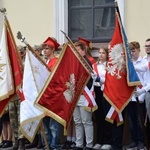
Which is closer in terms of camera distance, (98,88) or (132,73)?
(132,73)

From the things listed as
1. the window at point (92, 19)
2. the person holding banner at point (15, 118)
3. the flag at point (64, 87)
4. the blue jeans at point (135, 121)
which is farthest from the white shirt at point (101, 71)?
the window at point (92, 19)

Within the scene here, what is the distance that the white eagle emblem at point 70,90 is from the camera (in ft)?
30.9

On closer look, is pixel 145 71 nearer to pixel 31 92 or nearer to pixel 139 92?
pixel 139 92

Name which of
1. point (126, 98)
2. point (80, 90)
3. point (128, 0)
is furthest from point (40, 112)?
point (128, 0)

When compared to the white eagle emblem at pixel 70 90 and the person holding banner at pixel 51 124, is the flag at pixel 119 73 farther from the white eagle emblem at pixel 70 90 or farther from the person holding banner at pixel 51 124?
the person holding banner at pixel 51 124

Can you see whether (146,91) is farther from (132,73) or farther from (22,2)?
(22,2)

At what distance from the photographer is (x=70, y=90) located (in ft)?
31.0

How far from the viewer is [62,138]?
38.0ft

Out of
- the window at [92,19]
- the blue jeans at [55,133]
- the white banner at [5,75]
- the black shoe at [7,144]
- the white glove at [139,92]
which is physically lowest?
the black shoe at [7,144]

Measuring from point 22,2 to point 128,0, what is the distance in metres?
2.38

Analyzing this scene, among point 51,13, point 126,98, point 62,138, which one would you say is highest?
point 51,13

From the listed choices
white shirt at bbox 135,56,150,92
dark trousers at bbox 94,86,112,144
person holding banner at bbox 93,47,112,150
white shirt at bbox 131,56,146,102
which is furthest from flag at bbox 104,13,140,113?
dark trousers at bbox 94,86,112,144

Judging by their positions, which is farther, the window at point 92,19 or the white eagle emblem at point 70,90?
the window at point 92,19

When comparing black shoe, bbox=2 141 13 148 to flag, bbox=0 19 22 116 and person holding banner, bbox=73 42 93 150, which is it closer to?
flag, bbox=0 19 22 116
